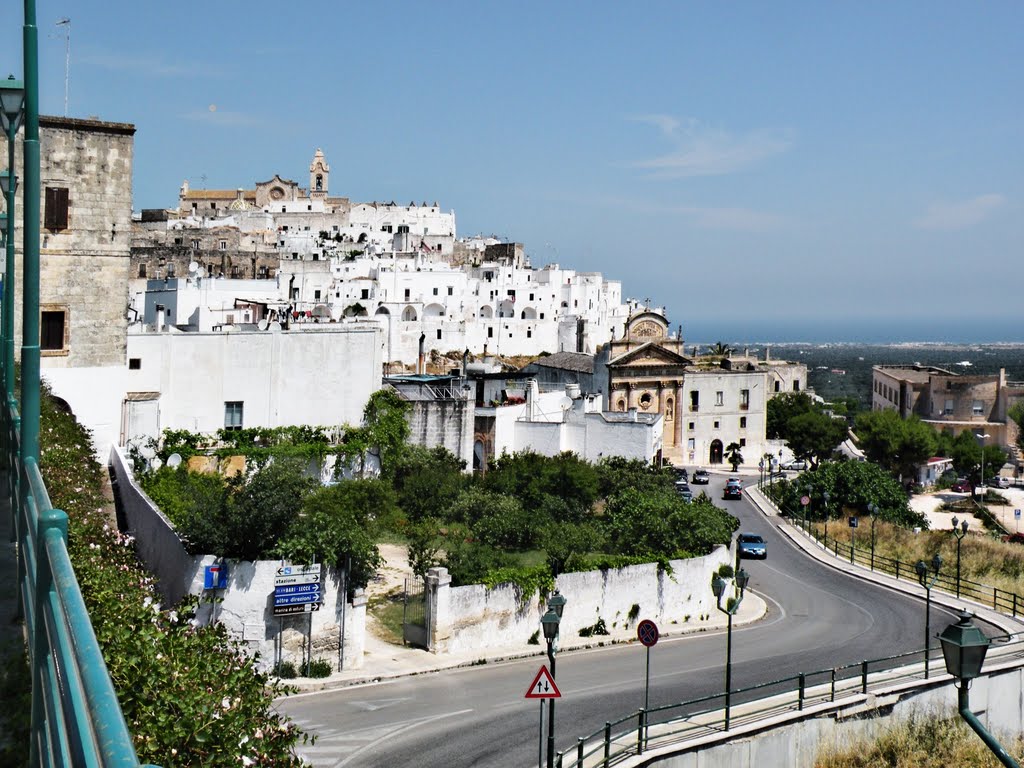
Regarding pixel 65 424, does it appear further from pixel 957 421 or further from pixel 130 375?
pixel 957 421

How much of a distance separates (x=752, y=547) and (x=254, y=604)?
68.6 ft

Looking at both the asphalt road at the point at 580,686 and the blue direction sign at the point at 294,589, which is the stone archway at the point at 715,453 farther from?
the blue direction sign at the point at 294,589

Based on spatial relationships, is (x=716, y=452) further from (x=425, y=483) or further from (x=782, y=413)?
(x=425, y=483)

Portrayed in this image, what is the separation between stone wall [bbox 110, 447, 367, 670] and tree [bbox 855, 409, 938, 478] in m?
51.4

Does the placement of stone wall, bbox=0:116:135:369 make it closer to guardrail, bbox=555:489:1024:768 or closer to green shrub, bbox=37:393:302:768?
green shrub, bbox=37:393:302:768

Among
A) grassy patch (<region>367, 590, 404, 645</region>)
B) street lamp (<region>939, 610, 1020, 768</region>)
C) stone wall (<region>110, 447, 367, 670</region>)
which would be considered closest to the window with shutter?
stone wall (<region>110, 447, 367, 670</region>)

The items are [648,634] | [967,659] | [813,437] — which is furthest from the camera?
[813,437]

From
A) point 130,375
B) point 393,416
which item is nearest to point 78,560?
point 130,375

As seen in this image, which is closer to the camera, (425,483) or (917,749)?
(917,749)

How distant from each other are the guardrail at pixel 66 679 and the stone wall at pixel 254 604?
13.3 metres

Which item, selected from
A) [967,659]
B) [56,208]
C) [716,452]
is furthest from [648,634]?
[716,452]

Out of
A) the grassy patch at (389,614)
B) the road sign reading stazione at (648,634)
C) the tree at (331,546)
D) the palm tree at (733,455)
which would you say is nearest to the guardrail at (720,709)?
the road sign reading stazione at (648,634)

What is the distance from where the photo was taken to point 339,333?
33.8 m

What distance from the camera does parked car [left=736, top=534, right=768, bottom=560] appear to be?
35062 millimetres
